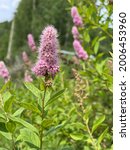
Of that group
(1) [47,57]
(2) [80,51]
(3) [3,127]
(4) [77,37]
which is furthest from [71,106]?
(1) [47,57]

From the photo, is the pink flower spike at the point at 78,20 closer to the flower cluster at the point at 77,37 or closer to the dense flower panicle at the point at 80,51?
the flower cluster at the point at 77,37

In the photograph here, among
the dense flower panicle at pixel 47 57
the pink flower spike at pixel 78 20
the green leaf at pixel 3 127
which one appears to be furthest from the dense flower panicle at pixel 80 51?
the dense flower panicle at pixel 47 57

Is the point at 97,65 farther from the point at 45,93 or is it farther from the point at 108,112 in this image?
the point at 45,93

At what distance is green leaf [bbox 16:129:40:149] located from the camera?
6.23 feet

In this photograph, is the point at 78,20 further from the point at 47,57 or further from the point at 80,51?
the point at 47,57

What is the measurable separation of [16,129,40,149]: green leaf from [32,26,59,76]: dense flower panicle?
0.27 metres

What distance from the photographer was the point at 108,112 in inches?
186

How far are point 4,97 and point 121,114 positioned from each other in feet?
2.20

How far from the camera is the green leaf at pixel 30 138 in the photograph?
1.90m

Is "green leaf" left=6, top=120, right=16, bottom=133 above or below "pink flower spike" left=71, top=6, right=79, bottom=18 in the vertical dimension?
below

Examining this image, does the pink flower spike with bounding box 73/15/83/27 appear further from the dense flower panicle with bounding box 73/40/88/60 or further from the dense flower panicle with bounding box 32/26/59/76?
the dense flower panicle with bounding box 32/26/59/76

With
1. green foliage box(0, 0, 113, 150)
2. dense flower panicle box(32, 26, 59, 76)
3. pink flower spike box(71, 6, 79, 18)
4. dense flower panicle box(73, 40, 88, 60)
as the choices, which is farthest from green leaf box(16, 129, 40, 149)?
pink flower spike box(71, 6, 79, 18)

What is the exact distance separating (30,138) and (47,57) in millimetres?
367

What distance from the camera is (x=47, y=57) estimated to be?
1732 millimetres
